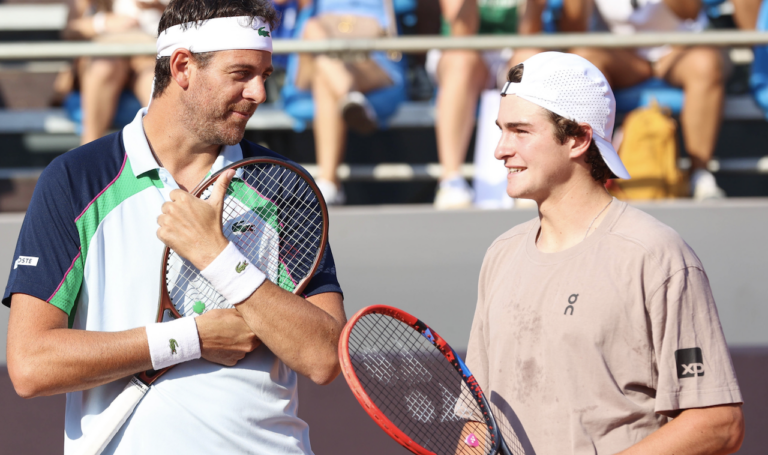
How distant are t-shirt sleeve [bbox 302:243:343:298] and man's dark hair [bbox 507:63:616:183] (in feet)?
1.97

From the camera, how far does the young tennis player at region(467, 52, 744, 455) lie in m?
1.55

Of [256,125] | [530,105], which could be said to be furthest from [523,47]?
[530,105]

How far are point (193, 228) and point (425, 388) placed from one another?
71cm

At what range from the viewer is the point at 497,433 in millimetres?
1698

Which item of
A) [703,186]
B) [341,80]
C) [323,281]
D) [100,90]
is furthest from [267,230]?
[703,186]

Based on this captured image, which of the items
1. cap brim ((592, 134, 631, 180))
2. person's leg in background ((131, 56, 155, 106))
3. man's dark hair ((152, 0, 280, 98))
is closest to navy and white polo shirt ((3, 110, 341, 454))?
man's dark hair ((152, 0, 280, 98))

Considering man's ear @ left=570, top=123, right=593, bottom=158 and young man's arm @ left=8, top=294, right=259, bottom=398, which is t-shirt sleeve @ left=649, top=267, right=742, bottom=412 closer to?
man's ear @ left=570, top=123, right=593, bottom=158

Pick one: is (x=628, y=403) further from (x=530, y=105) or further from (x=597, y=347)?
(x=530, y=105)

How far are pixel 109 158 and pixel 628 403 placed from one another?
4.14 ft

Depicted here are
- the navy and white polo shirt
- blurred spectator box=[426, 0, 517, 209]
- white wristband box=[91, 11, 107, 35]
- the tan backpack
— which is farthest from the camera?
white wristband box=[91, 11, 107, 35]

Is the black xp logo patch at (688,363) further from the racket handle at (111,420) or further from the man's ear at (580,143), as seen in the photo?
the racket handle at (111,420)

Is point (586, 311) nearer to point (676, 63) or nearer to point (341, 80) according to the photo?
point (341, 80)

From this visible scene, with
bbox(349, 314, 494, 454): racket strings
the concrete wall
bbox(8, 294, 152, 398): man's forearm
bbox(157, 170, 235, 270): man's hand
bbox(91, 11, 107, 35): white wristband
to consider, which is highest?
bbox(91, 11, 107, 35): white wristband

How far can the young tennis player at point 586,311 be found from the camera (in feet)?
5.08
